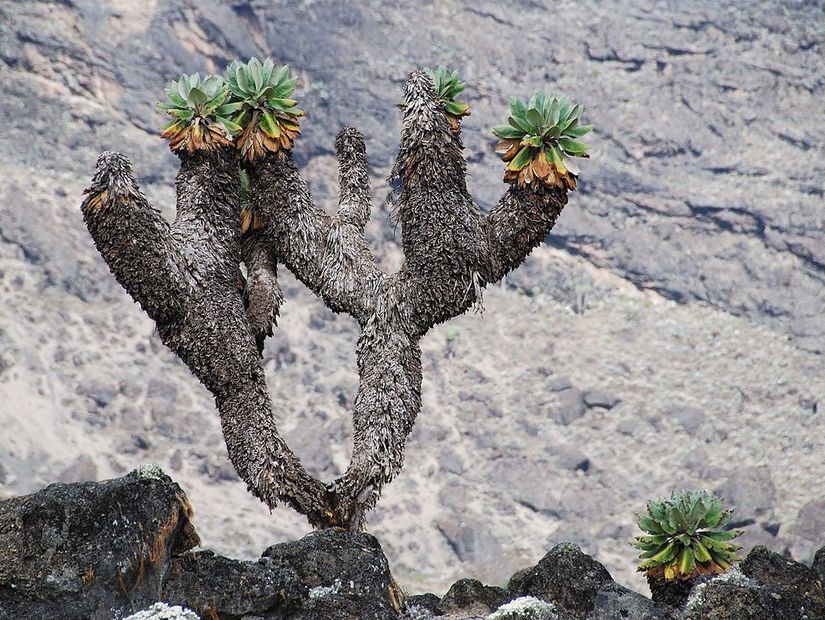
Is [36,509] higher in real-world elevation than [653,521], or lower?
lower

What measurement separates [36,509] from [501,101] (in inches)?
3740

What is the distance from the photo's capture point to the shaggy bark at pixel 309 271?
10922mm

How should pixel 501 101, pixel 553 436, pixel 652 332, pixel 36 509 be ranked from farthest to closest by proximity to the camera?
pixel 501 101, pixel 652 332, pixel 553 436, pixel 36 509

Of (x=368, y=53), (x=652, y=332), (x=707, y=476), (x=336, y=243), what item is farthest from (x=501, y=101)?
(x=336, y=243)

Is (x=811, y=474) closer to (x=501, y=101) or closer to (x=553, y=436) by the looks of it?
(x=553, y=436)

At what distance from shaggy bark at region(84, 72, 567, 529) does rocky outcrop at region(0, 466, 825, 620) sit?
1.06 m

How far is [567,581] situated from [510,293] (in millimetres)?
83093

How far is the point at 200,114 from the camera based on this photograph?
11.6m

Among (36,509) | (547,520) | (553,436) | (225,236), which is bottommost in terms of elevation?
(36,509)

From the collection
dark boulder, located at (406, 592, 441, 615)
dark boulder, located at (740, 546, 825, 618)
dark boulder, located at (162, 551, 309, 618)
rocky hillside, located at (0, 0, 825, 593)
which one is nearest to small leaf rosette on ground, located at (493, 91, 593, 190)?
dark boulder, located at (740, 546, 825, 618)

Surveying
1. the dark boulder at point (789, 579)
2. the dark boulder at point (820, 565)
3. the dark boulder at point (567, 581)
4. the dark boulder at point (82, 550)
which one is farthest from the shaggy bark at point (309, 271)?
the dark boulder at point (820, 565)

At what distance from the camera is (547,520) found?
81.9 metres

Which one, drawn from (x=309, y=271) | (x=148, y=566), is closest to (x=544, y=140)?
(x=309, y=271)

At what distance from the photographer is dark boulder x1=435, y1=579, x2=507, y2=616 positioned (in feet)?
37.8
